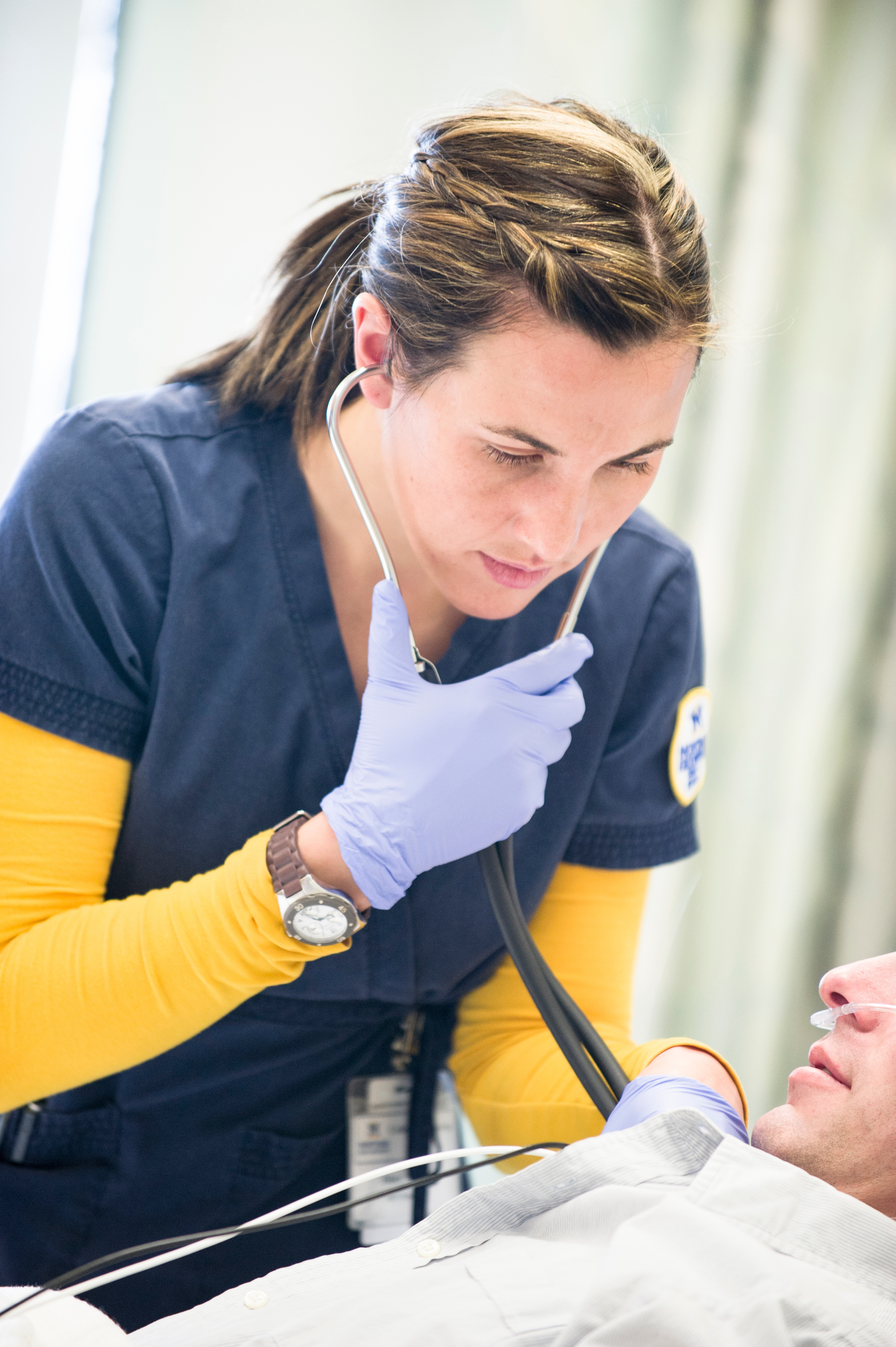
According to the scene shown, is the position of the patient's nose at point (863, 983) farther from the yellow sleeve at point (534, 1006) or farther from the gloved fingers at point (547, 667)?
the gloved fingers at point (547, 667)

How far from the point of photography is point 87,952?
34.6 inches

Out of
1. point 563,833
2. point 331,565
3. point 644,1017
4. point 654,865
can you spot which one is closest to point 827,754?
point 644,1017

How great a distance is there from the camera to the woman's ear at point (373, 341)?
0.90 metres

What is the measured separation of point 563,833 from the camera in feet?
3.58

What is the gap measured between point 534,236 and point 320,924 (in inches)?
22.1

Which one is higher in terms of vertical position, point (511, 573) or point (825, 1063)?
point (511, 573)

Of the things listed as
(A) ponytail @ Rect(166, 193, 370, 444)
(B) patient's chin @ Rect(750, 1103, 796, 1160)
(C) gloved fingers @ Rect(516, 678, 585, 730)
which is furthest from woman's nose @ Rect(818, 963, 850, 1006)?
(A) ponytail @ Rect(166, 193, 370, 444)

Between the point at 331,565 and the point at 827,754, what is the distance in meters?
0.99

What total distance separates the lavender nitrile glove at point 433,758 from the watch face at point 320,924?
0.10 ft

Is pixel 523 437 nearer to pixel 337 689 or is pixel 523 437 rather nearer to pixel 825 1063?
pixel 337 689

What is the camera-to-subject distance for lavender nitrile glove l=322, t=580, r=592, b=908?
858 mm

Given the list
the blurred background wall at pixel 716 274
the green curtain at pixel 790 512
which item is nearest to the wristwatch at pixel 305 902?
the blurred background wall at pixel 716 274

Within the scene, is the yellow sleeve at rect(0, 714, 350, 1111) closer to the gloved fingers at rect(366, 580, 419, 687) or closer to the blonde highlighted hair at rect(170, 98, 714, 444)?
the gloved fingers at rect(366, 580, 419, 687)

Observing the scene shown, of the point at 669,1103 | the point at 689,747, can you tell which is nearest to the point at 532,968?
the point at 669,1103
